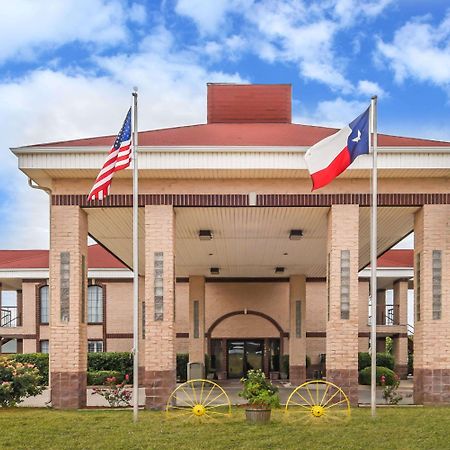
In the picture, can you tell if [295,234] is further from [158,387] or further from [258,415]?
[258,415]

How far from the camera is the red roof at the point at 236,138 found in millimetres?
19859

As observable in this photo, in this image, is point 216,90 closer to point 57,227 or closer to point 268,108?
point 268,108

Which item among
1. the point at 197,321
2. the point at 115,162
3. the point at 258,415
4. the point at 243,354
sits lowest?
the point at 243,354

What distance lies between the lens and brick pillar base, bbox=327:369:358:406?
64.5ft

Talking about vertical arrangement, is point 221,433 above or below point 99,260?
below

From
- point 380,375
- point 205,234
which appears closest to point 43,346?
point 380,375

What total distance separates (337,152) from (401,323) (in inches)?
1018

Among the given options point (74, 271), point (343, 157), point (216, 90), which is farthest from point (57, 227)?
point (216, 90)

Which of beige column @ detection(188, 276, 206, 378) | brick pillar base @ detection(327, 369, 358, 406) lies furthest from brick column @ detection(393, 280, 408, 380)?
brick pillar base @ detection(327, 369, 358, 406)

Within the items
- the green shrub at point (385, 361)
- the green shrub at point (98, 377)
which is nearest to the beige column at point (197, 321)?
the green shrub at point (98, 377)

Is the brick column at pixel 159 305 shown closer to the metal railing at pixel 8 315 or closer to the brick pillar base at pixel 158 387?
the brick pillar base at pixel 158 387

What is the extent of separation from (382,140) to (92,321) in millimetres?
25158

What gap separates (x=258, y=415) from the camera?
53.7ft

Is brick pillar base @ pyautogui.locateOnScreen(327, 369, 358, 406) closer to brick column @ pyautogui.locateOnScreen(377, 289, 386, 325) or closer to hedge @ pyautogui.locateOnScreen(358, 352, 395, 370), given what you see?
hedge @ pyautogui.locateOnScreen(358, 352, 395, 370)
